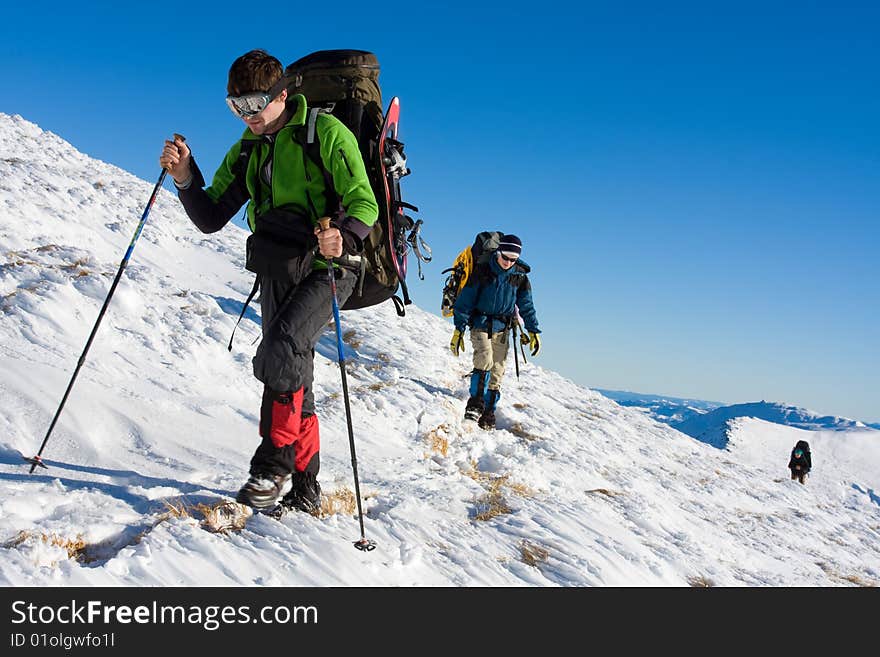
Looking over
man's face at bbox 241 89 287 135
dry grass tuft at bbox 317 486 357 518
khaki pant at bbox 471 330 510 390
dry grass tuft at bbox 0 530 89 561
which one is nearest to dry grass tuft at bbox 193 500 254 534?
dry grass tuft at bbox 317 486 357 518

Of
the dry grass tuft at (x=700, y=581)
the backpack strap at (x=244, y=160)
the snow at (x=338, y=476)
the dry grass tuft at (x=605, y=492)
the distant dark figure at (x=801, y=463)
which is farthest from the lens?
the distant dark figure at (x=801, y=463)

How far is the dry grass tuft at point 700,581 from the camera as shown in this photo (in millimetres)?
4203

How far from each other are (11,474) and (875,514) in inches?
514

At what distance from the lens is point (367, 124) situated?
409 centimetres

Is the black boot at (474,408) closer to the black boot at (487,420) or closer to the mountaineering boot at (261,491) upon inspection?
the black boot at (487,420)

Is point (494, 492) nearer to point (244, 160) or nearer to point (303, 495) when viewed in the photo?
point (303, 495)

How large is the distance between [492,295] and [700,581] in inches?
210

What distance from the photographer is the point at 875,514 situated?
1037 centimetres

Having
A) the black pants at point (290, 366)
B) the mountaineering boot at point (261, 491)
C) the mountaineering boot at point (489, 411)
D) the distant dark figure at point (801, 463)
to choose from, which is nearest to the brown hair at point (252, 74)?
the black pants at point (290, 366)

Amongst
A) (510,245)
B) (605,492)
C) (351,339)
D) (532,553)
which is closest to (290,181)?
(532,553)

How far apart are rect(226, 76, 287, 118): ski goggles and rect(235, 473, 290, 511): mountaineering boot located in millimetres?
2233

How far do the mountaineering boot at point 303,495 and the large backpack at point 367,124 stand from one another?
1.21m

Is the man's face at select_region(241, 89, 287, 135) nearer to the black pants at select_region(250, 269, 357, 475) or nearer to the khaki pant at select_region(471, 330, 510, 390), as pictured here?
the black pants at select_region(250, 269, 357, 475)
